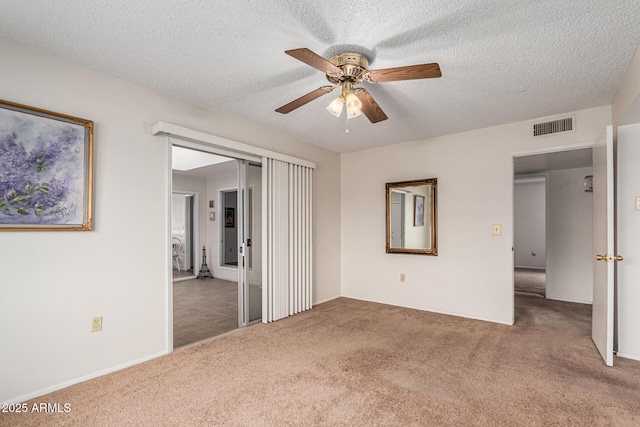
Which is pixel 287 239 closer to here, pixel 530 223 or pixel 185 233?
pixel 185 233

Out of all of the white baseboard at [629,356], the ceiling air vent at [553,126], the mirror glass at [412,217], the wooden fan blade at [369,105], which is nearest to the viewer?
A: the wooden fan blade at [369,105]

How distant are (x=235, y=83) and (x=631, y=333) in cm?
404

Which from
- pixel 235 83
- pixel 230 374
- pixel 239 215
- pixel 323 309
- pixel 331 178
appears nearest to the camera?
pixel 230 374

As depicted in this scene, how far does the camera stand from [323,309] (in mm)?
4383

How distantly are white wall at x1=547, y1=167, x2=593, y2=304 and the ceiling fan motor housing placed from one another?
467 centimetres

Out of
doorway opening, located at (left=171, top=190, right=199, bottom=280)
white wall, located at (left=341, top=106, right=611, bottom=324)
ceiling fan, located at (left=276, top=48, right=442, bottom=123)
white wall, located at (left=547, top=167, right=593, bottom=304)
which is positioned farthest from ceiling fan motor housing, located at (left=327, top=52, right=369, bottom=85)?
doorway opening, located at (left=171, top=190, right=199, bottom=280)

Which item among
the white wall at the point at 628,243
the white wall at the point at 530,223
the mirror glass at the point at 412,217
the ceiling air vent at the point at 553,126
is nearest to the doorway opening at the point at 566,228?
the ceiling air vent at the point at 553,126

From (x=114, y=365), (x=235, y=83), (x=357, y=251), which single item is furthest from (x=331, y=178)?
(x=114, y=365)

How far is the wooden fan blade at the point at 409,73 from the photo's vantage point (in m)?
1.84

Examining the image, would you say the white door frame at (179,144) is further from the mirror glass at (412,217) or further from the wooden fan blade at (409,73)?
the mirror glass at (412,217)

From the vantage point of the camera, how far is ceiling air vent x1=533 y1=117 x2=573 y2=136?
3393 millimetres

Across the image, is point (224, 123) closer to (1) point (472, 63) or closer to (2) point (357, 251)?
(1) point (472, 63)

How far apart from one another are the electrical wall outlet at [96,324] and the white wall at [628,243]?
14.4 feet

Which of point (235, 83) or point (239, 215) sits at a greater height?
point (235, 83)
